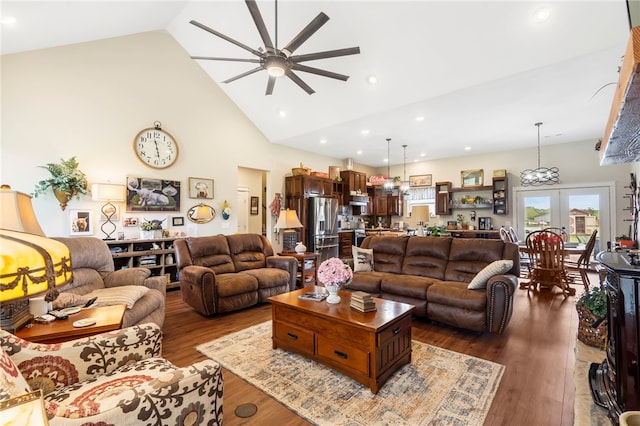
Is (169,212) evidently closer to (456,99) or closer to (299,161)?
(299,161)

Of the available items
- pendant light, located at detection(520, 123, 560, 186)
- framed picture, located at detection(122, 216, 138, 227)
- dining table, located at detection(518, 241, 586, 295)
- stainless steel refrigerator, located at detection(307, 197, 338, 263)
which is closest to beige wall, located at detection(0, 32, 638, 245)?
pendant light, located at detection(520, 123, 560, 186)

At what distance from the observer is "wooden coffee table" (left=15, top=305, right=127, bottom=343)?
184cm

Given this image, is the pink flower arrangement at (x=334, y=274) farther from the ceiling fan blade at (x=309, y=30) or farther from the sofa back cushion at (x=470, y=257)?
the ceiling fan blade at (x=309, y=30)

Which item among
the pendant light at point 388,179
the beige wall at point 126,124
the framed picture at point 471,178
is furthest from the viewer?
the framed picture at point 471,178

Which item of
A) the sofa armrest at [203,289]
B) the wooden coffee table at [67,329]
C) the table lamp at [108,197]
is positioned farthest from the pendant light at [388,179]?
the wooden coffee table at [67,329]

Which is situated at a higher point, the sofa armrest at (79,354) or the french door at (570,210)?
the french door at (570,210)

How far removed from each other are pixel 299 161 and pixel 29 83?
16.7ft

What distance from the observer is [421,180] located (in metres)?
8.95

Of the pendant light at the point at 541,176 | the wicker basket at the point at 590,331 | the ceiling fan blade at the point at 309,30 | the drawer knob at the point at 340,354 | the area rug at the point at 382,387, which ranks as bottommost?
the area rug at the point at 382,387

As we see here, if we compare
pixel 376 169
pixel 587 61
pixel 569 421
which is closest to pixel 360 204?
pixel 376 169

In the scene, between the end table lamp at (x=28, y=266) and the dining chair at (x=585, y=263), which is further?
the dining chair at (x=585, y=263)

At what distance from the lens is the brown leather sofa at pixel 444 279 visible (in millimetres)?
2924

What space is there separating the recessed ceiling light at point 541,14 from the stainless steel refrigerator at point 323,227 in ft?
16.1

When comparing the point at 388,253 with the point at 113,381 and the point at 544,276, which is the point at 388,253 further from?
the point at 113,381
